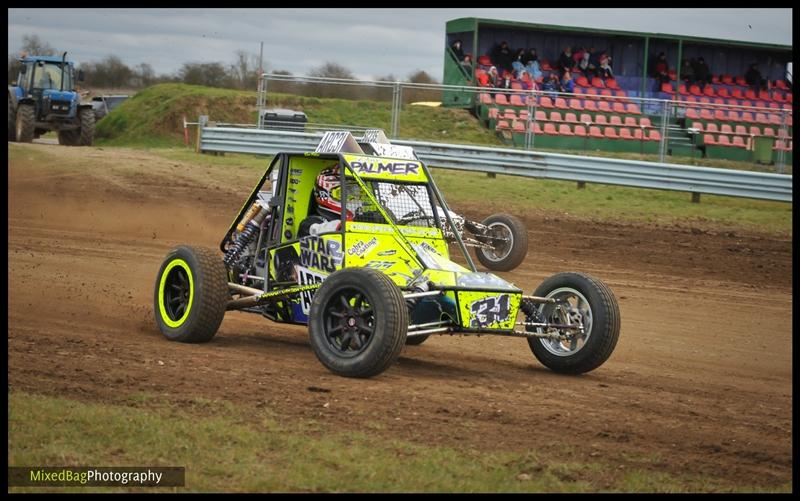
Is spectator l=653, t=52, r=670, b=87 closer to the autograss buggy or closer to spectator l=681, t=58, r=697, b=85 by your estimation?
spectator l=681, t=58, r=697, b=85

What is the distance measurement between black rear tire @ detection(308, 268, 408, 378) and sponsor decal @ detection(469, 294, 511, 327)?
64 cm

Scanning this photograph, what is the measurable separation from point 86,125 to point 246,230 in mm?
22299

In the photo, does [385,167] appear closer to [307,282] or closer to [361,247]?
[361,247]

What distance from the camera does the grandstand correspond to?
2334cm

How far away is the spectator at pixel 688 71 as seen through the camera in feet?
107

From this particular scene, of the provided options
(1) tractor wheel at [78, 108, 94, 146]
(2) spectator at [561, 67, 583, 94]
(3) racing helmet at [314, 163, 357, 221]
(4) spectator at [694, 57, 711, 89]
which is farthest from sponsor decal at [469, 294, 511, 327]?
(4) spectator at [694, 57, 711, 89]

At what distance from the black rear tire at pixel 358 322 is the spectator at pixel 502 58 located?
23370 mm

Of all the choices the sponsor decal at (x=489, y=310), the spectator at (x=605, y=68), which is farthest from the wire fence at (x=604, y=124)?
the sponsor decal at (x=489, y=310)

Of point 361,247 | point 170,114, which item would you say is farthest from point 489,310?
point 170,114

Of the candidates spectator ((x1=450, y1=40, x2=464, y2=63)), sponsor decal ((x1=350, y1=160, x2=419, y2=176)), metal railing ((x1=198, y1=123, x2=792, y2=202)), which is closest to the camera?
sponsor decal ((x1=350, y1=160, x2=419, y2=176))

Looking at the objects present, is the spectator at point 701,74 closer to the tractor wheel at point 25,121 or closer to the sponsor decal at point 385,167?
the tractor wheel at point 25,121

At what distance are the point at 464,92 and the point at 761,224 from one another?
8.46 meters

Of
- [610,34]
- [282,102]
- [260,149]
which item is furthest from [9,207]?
[610,34]
